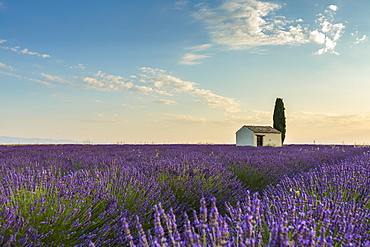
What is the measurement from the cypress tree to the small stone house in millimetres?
3158

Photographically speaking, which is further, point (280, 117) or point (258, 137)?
point (280, 117)

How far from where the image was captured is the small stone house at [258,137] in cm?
2116

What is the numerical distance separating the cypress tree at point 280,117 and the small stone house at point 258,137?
3158 mm

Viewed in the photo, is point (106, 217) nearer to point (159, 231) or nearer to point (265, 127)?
point (159, 231)

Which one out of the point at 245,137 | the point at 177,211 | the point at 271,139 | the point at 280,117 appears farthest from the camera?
the point at 280,117

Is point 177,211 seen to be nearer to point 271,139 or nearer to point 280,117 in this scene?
point 271,139

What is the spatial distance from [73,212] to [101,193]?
1.59ft

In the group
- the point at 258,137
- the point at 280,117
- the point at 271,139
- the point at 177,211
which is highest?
the point at 280,117

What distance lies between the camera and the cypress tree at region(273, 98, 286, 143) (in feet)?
83.9

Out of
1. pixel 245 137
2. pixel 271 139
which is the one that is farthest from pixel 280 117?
pixel 245 137

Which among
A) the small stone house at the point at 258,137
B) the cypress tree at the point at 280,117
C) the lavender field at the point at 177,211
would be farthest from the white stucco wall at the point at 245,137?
the lavender field at the point at 177,211

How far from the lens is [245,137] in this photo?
2206 centimetres

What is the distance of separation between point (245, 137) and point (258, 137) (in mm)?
983

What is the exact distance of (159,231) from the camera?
133 cm
